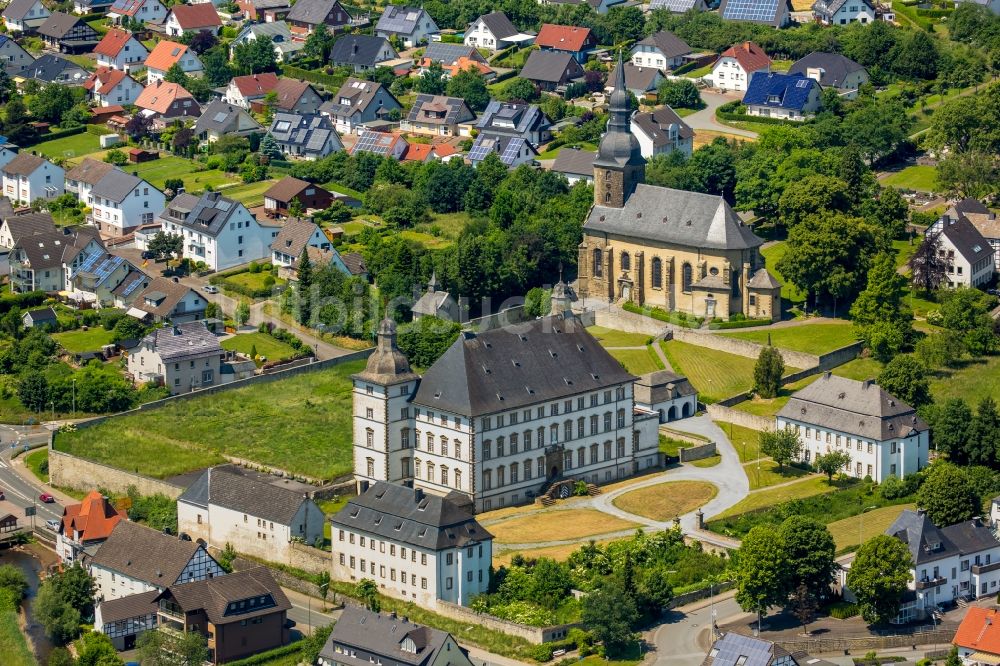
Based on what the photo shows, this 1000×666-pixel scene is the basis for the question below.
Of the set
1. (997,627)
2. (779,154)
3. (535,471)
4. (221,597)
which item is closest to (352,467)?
(535,471)

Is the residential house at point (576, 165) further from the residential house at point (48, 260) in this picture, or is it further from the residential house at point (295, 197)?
the residential house at point (48, 260)

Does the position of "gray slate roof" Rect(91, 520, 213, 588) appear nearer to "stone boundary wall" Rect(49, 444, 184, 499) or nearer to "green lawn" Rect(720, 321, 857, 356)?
"stone boundary wall" Rect(49, 444, 184, 499)

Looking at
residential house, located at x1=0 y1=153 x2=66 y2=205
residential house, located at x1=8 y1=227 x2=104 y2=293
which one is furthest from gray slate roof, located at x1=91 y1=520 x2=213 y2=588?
residential house, located at x1=0 y1=153 x2=66 y2=205

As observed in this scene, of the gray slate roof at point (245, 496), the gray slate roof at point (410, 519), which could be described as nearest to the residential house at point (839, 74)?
the gray slate roof at point (245, 496)

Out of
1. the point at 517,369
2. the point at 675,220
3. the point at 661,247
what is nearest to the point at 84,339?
the point at 661,247

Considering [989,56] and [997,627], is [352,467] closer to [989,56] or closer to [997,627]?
[997,627]
